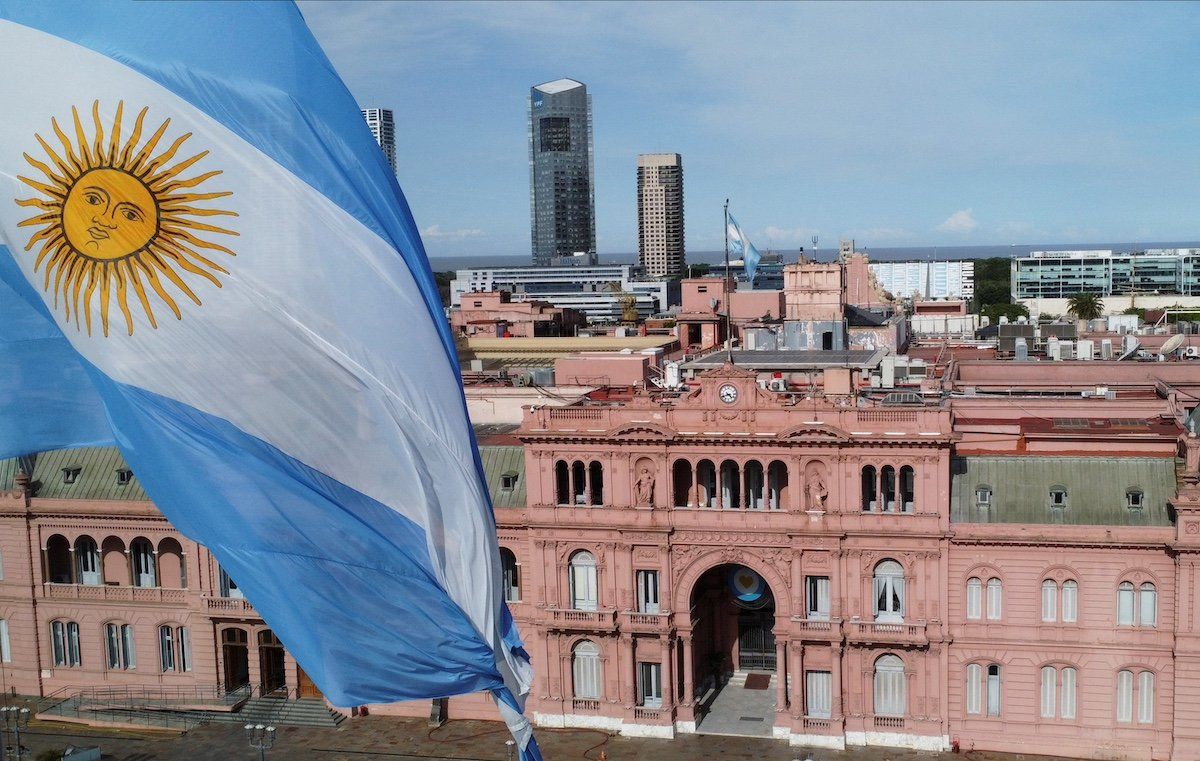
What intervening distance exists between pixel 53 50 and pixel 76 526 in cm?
5977

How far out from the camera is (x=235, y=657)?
7450 cm

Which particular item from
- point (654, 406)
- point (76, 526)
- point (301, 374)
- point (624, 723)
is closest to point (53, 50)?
point (301, 374)

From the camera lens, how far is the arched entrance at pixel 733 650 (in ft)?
225

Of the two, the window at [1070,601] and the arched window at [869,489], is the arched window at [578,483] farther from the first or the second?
the window at [1070,601]

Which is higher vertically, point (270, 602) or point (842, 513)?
point (270, 602)

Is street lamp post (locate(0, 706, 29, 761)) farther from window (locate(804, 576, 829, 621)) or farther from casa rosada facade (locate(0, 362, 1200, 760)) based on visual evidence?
window (locate(804, 576, 829, 621))

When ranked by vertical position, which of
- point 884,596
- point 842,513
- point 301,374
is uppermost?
point 301,374

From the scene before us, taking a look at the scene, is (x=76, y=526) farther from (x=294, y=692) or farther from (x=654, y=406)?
(x=654, y=406)

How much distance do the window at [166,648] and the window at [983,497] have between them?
4301 centimetres

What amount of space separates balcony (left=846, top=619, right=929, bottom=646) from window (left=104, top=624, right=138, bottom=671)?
127ft

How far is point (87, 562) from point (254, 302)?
60926 millimetres

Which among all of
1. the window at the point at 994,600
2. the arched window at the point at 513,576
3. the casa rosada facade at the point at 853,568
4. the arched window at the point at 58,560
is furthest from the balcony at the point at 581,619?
the arched window at the point at 58,560

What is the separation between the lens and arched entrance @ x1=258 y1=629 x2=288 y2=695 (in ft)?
239

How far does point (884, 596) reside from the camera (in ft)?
214
